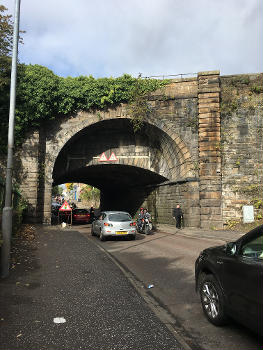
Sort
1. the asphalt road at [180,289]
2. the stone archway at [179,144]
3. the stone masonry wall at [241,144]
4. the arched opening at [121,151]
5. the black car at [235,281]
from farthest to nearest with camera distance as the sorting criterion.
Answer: the arched opening at [121,151] < the stone archway at [179,144] < the stone masonry wall at [241,144] < the asphalt road at [180,289] < the black car at [235,281]

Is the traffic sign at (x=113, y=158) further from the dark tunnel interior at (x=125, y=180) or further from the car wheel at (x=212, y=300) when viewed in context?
the car wheel at (x=212, y=300)

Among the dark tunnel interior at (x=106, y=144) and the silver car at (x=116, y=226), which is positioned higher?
the dark tunnel interior at (x=106, y=144)

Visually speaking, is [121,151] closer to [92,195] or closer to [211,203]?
[211,203]

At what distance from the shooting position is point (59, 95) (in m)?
19.2

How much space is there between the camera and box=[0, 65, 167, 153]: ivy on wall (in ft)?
60.5

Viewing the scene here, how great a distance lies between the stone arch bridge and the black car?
14.3m

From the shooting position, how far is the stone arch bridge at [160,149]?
60.5 ft

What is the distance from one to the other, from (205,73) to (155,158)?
23.3 ft

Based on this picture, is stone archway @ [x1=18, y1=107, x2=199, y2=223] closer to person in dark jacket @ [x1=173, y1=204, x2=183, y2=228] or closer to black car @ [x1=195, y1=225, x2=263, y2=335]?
person in dark jacket @ [x1=173, y1=204, x2=183, y2=228]

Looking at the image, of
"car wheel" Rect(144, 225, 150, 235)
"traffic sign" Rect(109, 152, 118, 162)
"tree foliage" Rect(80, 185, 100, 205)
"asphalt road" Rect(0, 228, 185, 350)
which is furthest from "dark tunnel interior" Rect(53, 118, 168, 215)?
"tree foliage" Rect(80, 185, 100, 205)

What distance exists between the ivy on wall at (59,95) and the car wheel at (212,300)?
1649 centimetres

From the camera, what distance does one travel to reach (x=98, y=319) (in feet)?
13.8

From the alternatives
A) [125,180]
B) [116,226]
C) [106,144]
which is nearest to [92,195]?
[125,180]

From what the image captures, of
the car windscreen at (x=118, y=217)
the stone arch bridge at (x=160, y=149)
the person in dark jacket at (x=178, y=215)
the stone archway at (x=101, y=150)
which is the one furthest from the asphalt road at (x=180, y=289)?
the stone archway at (x=101, y=150)
